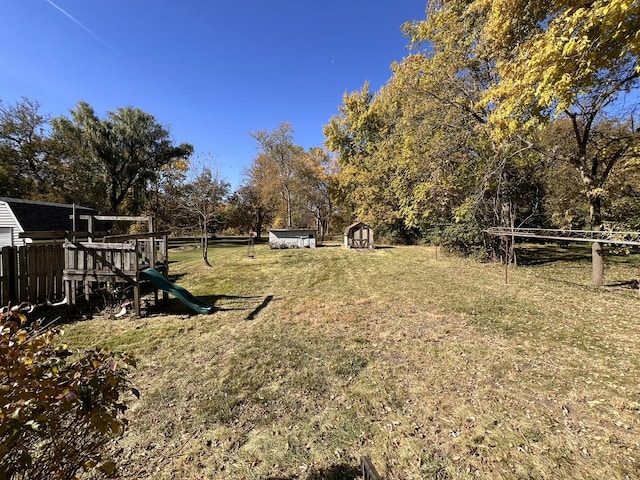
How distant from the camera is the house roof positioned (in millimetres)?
11906

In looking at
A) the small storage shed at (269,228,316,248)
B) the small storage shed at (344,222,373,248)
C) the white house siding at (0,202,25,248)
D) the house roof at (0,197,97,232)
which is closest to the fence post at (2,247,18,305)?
the house roof at (0,197,97,232)

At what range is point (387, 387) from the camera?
374cm

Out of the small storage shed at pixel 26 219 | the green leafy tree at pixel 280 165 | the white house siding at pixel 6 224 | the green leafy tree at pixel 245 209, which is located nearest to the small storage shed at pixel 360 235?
the green leafy tree at pixel 280 165

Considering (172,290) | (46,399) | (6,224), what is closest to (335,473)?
(46,399)

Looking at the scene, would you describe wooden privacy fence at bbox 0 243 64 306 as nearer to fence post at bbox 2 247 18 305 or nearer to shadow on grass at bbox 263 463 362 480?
fence post at bbox 2 247 18 305

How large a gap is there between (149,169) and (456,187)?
80.8ft

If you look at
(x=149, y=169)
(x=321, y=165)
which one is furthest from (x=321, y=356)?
(x=321, y=165)

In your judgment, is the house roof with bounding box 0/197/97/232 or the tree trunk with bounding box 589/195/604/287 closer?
the tree trunk with bounding box 589/195/604/287

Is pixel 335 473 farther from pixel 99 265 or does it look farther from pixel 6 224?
pixel 6 224

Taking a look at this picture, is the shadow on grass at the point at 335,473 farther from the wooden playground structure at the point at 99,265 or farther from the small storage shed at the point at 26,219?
the small storage shed at the point at 26,219

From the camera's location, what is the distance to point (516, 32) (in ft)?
23.9

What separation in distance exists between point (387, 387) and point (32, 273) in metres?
7.75

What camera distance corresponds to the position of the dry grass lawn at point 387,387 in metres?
2.62

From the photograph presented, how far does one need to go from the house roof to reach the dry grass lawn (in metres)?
9.90
